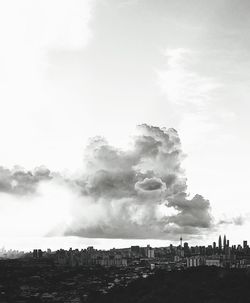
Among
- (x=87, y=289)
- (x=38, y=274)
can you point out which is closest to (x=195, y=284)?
(x=87, y=289)

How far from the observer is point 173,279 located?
116 meters

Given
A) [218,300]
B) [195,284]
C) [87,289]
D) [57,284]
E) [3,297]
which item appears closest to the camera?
[218,300]

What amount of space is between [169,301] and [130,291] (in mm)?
23336

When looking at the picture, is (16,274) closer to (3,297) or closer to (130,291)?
(3,297)

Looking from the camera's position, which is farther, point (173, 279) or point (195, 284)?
point (173, 279)

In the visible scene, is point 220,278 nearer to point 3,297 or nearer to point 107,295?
point 107,295

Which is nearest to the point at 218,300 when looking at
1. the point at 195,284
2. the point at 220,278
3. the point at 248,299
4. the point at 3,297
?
the point at 248,299

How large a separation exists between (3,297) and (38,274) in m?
61.3

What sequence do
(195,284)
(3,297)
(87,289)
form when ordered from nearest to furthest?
(195,284), (3,297), (87,289)

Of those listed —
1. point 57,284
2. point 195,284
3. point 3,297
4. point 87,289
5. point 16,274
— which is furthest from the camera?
point 16,274

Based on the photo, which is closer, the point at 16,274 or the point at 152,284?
the point at 152,284

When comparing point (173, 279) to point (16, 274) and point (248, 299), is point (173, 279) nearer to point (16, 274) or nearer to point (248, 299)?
point (248, 299)

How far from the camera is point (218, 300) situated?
8288 centimetres

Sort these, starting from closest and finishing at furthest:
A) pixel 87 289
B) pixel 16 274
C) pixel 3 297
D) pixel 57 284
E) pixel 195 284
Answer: pixel 195 284 < pixel 3 297 < pixel 87 289 < pixel 57 284 < pixel 16 274
